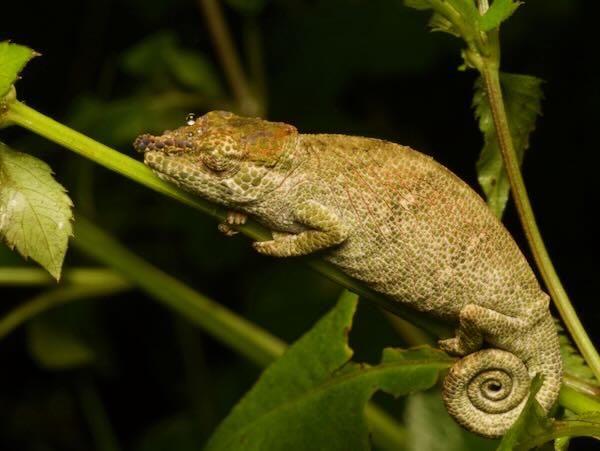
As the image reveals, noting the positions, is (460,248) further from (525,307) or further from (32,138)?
(32,138)

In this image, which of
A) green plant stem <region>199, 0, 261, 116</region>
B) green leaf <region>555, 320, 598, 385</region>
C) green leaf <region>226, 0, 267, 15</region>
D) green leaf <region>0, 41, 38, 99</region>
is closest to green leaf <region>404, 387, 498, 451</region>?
green leaf <region>555, 320, 598, 385</region>

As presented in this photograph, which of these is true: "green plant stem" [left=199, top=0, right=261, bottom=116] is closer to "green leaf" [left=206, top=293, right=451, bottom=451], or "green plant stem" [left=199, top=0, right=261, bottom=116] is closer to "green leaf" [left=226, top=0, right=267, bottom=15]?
"green leaf" [left=226, top=0, right=267, bottom=15]

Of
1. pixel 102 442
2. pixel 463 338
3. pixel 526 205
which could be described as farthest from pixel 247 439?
pixel 102 442

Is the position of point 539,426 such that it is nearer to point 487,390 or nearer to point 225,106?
point 487,390

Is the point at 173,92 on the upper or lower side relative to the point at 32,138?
upper

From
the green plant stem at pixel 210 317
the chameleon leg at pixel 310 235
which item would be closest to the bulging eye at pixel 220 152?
the chameleon leg at pixel 310 235

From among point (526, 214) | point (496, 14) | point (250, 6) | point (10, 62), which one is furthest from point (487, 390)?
point (250, 6)
